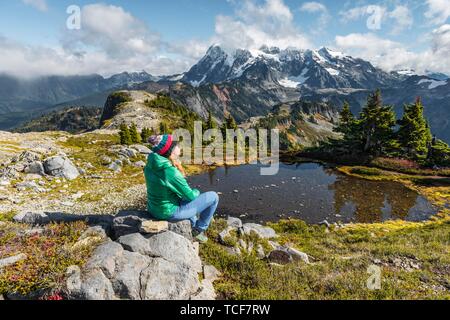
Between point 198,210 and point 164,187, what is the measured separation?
146 cm

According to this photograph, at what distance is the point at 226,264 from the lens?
914cm

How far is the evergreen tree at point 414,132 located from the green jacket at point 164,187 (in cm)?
4713

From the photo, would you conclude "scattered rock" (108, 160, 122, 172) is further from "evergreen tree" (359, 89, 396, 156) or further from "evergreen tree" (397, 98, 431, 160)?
"evergreen tree" (397, 98, 431, 160)

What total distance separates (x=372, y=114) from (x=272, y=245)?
4085cm

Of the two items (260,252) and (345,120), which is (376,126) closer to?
(345,120)

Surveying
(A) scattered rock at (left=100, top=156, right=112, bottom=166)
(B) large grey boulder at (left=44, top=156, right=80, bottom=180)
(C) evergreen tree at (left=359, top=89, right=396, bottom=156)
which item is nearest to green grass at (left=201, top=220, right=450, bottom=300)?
(B) large grey boulder at (left=44, top=156, right=80, bottom=180)

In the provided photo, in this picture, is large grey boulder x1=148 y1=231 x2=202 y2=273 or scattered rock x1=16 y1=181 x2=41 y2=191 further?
scattered rock x1=16 y1=181 x2=41 y2=191

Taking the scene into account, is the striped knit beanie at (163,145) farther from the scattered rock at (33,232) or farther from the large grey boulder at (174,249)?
the scattered rock at (33,232)

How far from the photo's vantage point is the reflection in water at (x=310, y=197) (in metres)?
23.2

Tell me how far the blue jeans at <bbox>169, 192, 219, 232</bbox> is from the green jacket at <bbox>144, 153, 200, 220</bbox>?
189 millimetres

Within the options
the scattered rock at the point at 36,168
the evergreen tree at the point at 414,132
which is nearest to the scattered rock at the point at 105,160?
the scattered rock at the point at 36,168

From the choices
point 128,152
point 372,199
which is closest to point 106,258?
point 372,199

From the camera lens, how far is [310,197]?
2773 centimetres

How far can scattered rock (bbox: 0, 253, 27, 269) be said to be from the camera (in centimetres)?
748
